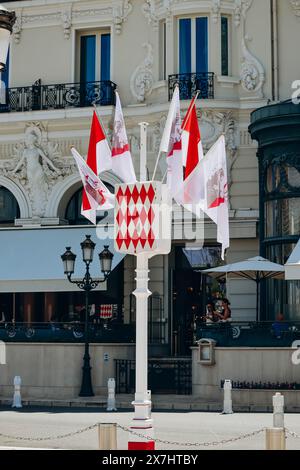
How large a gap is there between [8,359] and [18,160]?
299 inches

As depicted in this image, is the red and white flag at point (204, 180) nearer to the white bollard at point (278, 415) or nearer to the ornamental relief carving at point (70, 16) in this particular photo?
the white bollard at point (278, 415)

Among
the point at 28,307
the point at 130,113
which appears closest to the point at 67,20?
the point at 130,113

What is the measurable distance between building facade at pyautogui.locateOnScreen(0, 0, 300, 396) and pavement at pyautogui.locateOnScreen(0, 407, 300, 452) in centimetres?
664

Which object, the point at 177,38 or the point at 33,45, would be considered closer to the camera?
the point at 177,38

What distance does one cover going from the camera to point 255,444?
17094mm

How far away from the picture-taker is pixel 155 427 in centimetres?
2025

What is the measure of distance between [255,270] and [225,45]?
829 cm

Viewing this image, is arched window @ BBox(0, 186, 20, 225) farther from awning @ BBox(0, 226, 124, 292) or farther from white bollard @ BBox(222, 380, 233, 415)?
white bollard @ BBox(222, 380, 233, 415)

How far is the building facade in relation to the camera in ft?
101

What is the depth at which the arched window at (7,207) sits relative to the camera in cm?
3391

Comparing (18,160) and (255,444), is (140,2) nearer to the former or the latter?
(18,160)

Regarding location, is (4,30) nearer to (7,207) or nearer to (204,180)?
(204,180)

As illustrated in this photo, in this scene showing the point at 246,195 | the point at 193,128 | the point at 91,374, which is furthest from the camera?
the point at 246,195

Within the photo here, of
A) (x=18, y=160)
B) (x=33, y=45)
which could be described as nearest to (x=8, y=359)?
(x=18, y=160)
